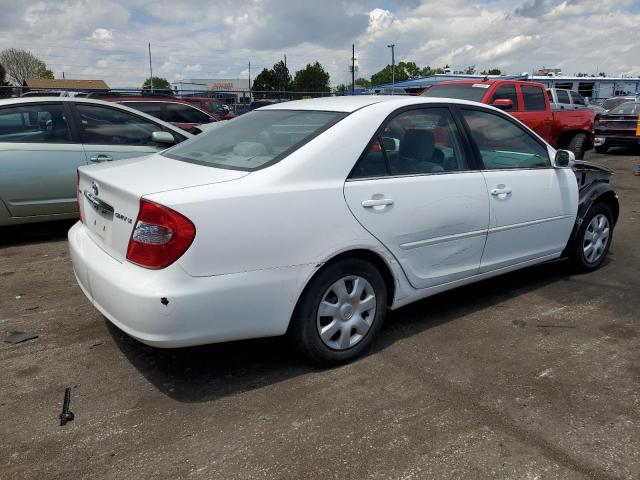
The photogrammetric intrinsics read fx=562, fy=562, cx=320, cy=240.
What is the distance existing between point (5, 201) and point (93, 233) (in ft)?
9.93

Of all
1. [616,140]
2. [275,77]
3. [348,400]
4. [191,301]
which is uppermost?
[275,77]

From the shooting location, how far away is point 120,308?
9.30ft

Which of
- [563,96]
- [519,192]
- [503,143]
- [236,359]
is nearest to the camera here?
[236,359]

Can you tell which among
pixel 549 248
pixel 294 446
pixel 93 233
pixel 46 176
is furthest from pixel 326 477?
pixel 46 176

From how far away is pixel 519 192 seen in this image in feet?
13.6

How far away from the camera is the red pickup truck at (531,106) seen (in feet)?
32.8

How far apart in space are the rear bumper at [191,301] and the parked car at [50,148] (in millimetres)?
3026

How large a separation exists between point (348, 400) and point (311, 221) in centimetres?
97

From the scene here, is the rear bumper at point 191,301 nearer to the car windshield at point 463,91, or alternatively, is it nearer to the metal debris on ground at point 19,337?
the metal debris on ground at point 19,337

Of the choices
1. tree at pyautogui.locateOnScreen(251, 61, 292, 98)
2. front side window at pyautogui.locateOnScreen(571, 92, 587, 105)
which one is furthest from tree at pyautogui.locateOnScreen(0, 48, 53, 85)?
front side window at pyautogui.locateOnScreen(571, 92, 587, 105)

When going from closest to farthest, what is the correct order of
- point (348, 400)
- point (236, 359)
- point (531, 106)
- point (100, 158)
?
point (348, 400)
point (236, 359)
point (100, 158)
point (531, 106)

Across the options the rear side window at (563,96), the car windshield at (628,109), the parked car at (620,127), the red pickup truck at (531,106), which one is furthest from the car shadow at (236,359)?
the rear side window at (563,96)

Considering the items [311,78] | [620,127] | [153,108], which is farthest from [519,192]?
[311,78]

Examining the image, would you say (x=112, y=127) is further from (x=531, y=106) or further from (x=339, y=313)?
(x=531, y=106)
